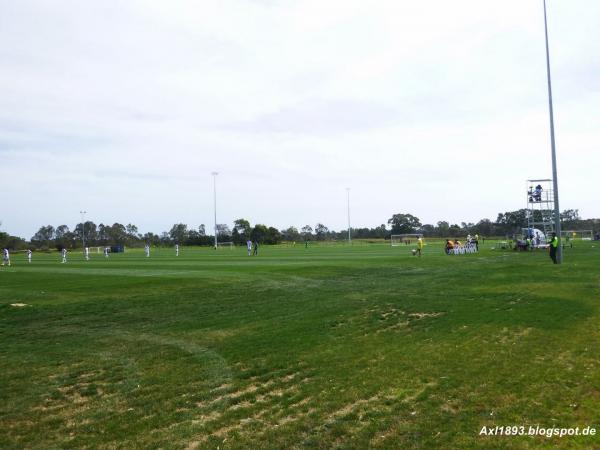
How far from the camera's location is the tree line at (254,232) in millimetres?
133125

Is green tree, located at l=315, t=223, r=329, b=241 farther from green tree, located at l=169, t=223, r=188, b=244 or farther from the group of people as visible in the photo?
the group of people

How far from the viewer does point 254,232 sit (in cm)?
13538

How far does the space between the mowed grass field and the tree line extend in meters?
117

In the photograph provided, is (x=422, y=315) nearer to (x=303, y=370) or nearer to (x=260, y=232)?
(x=303, y=370)

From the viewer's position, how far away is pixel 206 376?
8328 mm

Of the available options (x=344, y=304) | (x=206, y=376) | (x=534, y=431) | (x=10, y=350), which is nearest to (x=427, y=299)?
(x=344, y=304)

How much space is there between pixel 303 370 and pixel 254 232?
12752 cm

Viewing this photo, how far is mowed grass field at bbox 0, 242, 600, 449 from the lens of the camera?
5859mm

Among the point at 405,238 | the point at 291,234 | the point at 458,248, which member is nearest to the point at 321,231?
the point at 291,234

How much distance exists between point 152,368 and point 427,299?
10.1 m

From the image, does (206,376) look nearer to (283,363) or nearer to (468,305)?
(283,363)

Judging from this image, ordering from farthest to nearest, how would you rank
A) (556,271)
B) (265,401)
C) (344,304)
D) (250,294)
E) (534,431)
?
1. (556,271)
2. (250,294)
3. (344,304)
4. (265,401)
5. (534,431)

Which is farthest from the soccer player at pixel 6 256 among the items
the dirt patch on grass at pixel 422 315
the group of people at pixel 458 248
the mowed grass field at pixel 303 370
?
the dirt patch on grass at pixel 422 315

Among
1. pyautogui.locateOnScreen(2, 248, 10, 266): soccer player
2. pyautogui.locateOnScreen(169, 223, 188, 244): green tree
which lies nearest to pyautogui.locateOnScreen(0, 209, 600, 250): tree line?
pyautogui.locateOnScreen(169, 223, 188, 244): green tree
